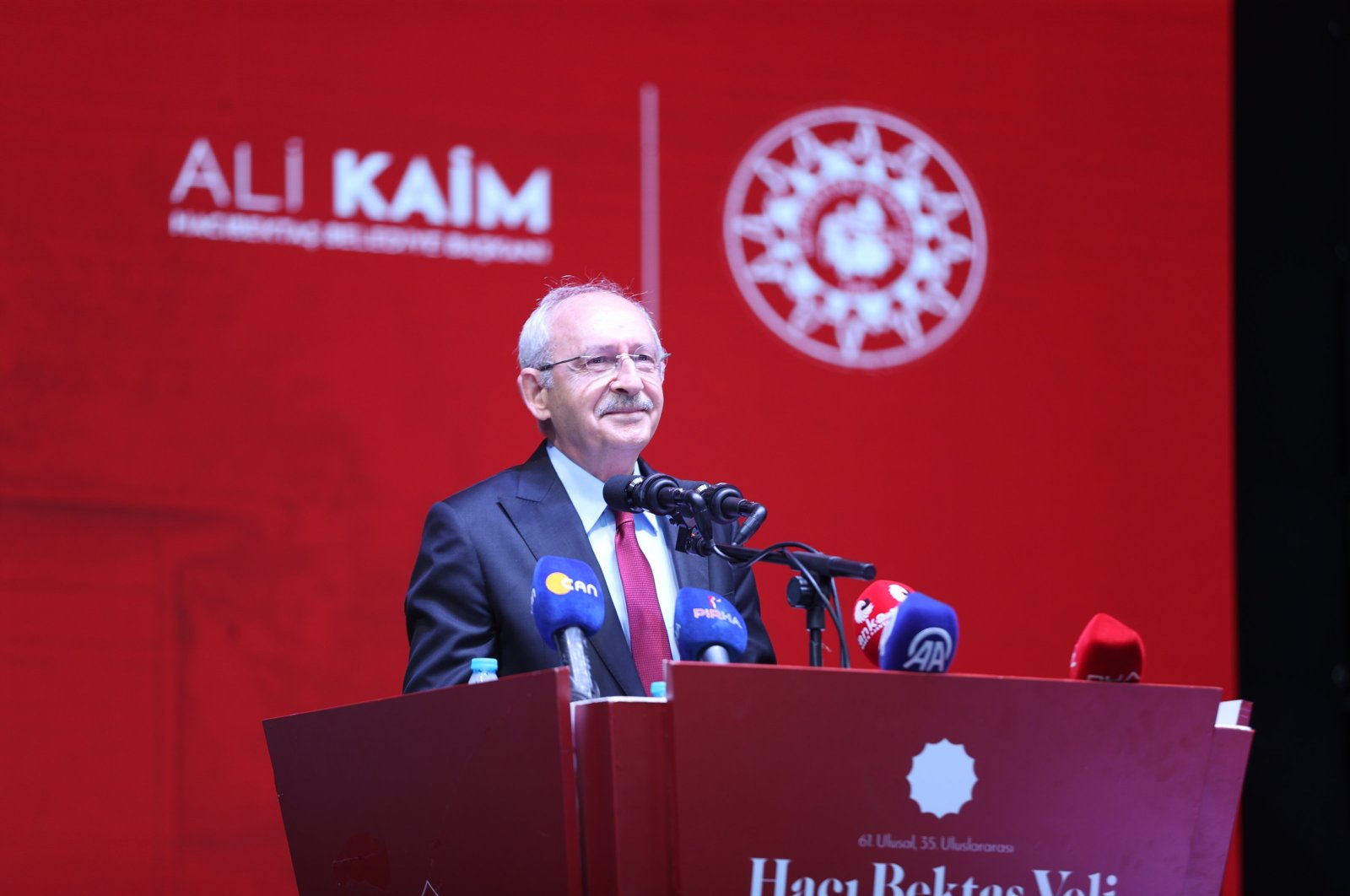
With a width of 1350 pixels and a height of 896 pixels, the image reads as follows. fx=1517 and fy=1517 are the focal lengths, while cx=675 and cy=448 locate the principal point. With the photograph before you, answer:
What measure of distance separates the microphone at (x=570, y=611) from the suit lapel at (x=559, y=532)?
1.68ft

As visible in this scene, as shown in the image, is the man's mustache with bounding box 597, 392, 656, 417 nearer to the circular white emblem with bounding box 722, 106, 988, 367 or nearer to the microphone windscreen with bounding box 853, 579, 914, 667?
the microphone windscreen with bounding box 853, 579, 914, 667

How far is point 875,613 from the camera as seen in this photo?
182 centimetres

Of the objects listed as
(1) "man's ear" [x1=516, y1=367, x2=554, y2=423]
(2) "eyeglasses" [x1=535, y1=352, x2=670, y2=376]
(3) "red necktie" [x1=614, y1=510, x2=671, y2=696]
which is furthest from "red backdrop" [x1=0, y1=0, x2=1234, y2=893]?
(3) "red necktie" [x1=614, y1=510, x2=671, y2=696]

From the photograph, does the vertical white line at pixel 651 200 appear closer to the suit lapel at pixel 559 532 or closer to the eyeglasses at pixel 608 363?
the eyeglasses at pixel 608 363

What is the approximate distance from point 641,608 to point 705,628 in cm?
50

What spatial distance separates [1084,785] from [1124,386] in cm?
272

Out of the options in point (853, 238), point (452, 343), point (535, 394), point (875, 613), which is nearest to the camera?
point (875, 613)

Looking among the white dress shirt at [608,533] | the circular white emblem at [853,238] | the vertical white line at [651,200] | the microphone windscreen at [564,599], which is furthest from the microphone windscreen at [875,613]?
the circular white emblem at [853,238]

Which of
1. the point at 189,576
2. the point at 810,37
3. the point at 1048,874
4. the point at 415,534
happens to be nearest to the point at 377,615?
the point at 415,534

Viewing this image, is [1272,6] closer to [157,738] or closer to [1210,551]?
[1210,551]

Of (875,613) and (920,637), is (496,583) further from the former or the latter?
(920,637)

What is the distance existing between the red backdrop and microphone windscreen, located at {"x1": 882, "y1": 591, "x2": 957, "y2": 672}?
6.95ft

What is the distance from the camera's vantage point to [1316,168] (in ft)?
14.7

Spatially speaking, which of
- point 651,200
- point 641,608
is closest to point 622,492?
point 641,608
